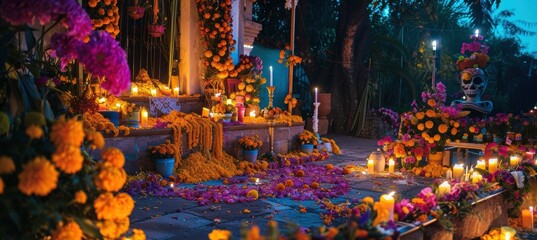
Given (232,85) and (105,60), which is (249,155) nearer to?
(232,85)

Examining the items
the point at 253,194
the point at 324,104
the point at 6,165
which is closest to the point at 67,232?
the point at 6,165

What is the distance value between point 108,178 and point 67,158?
221 millimetres

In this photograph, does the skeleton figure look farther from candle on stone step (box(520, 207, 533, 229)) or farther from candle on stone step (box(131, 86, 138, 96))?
candle on stone step (box(131, 86, 138, 96))

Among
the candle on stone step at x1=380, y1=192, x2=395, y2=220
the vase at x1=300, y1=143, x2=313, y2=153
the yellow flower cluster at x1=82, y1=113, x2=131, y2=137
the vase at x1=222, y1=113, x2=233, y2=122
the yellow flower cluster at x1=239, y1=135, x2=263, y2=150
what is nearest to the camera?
the candle on stone step at x1=380, y1=192, x2=395, y2=220

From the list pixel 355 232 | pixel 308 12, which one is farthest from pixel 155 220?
pixel 308 12

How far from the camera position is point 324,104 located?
14.4 metres

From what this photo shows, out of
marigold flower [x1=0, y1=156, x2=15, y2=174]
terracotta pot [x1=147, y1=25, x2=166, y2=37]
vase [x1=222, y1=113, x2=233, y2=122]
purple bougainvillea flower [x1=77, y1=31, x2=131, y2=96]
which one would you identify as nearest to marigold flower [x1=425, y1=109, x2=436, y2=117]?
vase [x1=222, y1=113, x2=233, y2=122]

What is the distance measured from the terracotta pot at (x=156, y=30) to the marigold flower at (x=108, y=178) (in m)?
7.30

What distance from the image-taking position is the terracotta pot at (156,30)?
30.7ft

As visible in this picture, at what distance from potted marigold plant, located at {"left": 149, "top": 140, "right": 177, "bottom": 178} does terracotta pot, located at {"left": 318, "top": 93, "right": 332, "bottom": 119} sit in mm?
7548

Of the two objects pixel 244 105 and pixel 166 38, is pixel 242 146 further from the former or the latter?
pixel 166 38

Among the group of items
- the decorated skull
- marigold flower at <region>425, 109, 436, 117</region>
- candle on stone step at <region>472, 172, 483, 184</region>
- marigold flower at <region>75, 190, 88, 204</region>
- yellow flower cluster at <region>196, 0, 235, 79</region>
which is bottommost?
candle on stone step at <region>472, 172, 483, 184</region>

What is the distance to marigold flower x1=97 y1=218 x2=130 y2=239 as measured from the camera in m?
2.38

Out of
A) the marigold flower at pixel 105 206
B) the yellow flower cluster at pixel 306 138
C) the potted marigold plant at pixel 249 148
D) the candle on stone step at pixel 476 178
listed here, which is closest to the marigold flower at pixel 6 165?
the marigold flower at pixel 105 206
